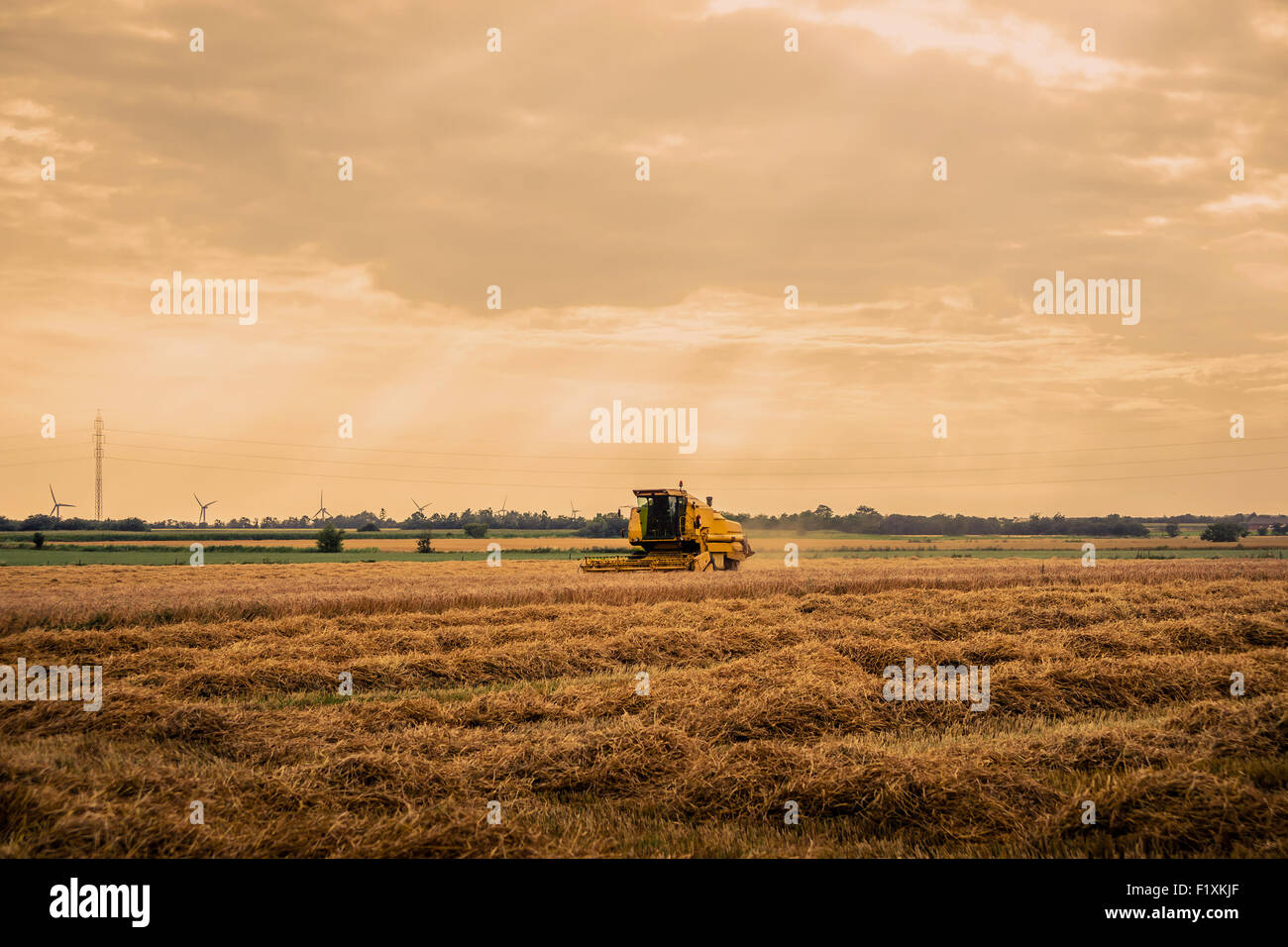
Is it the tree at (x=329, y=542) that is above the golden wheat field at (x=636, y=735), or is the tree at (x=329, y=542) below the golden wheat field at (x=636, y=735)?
below

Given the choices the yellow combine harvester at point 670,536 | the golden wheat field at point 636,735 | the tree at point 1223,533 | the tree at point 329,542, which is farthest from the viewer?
the tree at point 1223,533

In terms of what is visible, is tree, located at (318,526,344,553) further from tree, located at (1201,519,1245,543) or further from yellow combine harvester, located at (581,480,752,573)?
tree, located at (1201,519,1245,543)

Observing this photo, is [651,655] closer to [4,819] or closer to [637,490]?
[4,819]

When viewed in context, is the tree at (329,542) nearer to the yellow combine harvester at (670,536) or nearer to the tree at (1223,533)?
the yellow combine harvester at (670,536)

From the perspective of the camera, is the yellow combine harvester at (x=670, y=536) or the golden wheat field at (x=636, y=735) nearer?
the golden wheat field at (x=636, y=735)

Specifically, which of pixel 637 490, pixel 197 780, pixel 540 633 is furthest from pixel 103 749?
pixel 637 490

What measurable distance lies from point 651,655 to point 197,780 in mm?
7967

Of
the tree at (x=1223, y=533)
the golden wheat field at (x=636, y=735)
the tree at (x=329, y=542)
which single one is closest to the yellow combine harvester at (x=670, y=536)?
the golden wheat field at (x=636, y=735)

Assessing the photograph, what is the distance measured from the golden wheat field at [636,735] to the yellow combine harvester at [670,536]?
1239 cm

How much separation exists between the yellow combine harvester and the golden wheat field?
12394 millimetres

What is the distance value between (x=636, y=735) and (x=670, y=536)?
22634 millimetres

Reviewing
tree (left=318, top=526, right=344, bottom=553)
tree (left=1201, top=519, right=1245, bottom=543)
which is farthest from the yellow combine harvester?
tree (left=1201, top=519, right=1245, bottom=543)

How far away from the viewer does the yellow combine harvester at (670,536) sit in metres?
30.2
